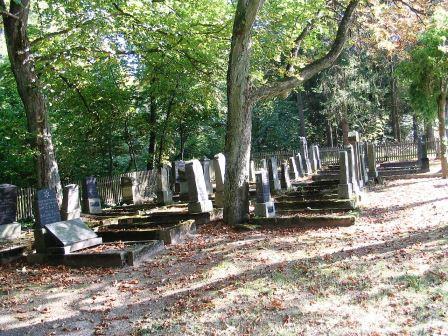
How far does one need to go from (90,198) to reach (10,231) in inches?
128

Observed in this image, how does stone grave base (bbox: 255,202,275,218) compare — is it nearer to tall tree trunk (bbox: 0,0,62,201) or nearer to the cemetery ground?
the cemetery ground

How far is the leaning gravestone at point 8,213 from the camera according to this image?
42.1 feet

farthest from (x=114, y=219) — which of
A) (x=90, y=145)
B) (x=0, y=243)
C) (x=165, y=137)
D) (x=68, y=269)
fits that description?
(x=165, y=137)

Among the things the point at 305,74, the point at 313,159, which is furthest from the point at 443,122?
the point at 305,74

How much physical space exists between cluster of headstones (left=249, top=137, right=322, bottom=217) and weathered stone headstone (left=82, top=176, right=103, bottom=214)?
5.52 m

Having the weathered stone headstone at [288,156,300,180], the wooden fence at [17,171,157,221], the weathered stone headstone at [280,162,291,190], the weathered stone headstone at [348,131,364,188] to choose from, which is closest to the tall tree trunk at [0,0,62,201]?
the wooden fence at [17,171,157,221]

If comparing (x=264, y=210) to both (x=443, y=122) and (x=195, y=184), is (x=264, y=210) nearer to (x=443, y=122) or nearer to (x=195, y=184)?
(x=195, y=184)

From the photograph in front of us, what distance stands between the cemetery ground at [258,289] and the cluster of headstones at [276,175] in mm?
1861

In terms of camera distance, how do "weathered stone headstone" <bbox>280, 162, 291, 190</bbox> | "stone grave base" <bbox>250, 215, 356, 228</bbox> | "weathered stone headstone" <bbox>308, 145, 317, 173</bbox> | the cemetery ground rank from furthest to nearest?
1. "weathered stone headstone" <bbox>308, 145, 317, 173</bbox>
2. "weathered stone headstone" <bbox>280, 162, 291, 190</bbox>
3. "stone grave base" <bbox>250, 215, 356, 228</bbox>
4. the cemetery ground

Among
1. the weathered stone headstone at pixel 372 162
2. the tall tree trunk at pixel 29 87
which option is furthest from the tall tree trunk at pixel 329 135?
the tall tree trunk at pixel 29 87

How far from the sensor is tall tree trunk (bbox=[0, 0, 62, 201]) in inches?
467

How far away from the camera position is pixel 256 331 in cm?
505

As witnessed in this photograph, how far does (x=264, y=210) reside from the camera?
1180 centimetres

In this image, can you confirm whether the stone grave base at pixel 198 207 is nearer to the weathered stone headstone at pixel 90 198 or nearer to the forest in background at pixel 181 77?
the forest in background at pixel 181 77
